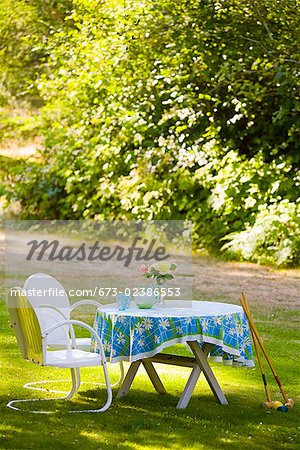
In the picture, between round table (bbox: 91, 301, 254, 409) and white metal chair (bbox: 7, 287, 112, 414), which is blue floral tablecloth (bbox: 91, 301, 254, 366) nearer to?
round table (bbox: 91, 301, 254, 409)

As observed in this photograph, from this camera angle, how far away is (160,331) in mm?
4754

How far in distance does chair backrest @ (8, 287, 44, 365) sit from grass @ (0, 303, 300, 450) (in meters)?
0.34

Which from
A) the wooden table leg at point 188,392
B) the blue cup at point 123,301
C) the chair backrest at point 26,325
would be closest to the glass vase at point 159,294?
the blue cup at point 123,301

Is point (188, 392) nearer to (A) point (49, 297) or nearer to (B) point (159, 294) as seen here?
(B) point (159, 294)

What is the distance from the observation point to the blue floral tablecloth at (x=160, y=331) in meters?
4.76

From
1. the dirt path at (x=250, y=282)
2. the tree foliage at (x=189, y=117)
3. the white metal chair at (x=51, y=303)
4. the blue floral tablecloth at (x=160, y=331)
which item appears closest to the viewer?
the blue floral tablecloth at (x=160, y=331)

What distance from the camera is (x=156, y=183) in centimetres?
A: 1230

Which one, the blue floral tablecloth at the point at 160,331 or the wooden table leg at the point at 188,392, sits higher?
the blue floral tablecloth at the point at 160,331

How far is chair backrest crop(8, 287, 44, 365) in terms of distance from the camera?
4660mm

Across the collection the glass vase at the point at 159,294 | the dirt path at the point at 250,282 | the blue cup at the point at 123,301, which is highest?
the blue cup at the point at 123,301

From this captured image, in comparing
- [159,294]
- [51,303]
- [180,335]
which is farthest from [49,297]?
[180,335]

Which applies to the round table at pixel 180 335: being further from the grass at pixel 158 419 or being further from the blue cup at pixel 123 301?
the grass at pixel 158 419

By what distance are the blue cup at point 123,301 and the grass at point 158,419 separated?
0.57 m

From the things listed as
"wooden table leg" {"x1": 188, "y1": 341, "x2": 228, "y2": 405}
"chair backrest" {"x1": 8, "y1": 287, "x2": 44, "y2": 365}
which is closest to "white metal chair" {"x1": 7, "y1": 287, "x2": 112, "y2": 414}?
"chair backrest" {"x1": 8, "y1": 287, "x2": 44, "y2": 365}
